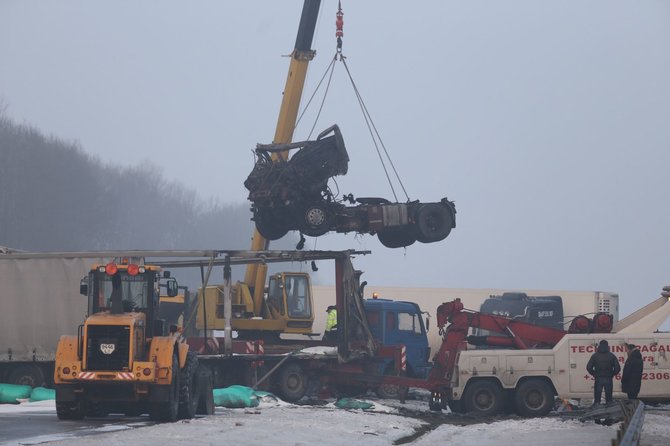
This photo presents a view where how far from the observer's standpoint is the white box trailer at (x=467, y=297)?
5294cm

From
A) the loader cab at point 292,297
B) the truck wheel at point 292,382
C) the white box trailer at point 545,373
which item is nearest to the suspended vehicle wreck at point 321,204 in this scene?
the loader cab at point 292,297

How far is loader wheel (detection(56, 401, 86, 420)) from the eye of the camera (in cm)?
1919

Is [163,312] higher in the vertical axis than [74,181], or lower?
lower

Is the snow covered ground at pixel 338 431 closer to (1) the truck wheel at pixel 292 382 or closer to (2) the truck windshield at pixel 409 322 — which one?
(1) the truck wheel at pixel 292 382

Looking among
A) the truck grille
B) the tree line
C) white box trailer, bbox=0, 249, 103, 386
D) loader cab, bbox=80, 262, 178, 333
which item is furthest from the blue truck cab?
the tree line

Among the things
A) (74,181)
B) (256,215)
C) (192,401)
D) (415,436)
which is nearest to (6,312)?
(256,215)

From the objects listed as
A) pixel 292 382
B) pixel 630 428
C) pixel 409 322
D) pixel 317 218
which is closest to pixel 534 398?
pixel 292 382

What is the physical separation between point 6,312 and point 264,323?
7177mm

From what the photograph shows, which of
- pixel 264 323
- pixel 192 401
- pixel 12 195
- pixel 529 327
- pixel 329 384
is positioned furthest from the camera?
pixel 12 195

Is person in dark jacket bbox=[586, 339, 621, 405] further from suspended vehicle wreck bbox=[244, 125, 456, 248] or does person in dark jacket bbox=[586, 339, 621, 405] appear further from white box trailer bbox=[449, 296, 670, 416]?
suspended vehicle wreck bbox=[244, 125, 456, 248]

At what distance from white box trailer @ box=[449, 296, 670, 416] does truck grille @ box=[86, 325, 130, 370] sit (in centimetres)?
922

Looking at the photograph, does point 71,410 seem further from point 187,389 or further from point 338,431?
point 338,431

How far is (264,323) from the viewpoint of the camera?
3164 cm

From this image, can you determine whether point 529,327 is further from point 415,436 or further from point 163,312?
point 163,312
